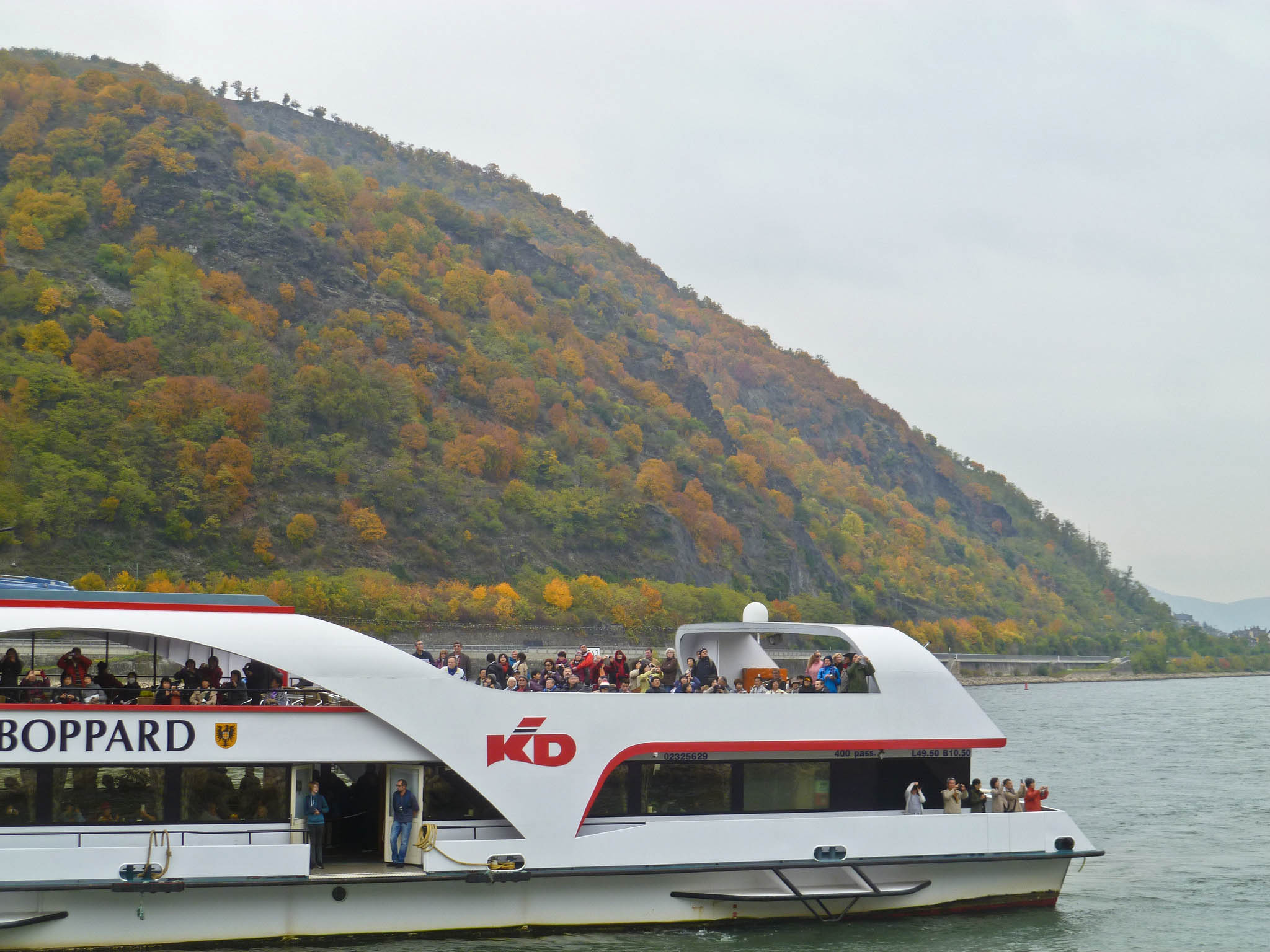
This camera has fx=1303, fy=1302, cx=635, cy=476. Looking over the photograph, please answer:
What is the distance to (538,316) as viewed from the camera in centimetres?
12456

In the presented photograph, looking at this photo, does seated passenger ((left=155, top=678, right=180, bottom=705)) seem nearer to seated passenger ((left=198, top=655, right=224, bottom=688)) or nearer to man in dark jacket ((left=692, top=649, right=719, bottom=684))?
seated passenger ((left=198, top=655, right=224, bottom=688))

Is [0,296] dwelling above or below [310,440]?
above

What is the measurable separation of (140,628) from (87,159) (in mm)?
94437

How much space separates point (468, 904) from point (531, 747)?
187cm

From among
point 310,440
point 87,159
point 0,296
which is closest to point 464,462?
point 310,440

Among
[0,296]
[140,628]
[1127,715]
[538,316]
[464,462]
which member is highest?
[538,316]

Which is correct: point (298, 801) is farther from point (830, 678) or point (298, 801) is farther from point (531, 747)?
point (830, 678)

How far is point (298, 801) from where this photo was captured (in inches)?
562

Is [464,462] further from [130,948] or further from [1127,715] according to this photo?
[130,948]

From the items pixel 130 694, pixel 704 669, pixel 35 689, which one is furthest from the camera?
pixel 704 669

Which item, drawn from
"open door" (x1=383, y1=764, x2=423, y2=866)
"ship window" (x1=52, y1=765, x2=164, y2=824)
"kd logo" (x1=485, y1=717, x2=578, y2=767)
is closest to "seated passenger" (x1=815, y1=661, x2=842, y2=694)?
"kd logo" (x1=485, y1=717, x2=578, y2=767)

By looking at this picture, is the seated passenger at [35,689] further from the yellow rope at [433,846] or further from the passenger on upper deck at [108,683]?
the yellow rope at [433,846]

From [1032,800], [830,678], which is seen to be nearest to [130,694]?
[830,678]

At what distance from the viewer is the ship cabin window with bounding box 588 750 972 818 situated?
1563 cm
